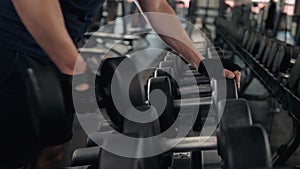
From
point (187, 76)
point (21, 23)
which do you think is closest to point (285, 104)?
point (187, 76)

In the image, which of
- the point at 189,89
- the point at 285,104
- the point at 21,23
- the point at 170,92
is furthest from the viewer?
the point at 285,104

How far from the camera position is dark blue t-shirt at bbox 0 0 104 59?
0.81 metres

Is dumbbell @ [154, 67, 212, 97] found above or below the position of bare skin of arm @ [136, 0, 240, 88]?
below

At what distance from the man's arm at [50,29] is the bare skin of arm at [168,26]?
508 millimetres

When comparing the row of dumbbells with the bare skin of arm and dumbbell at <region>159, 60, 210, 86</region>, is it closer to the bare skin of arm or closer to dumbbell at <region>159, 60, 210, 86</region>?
dumbbell at <region>159, 60, 210, 86</region>

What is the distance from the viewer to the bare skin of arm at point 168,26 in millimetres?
1106

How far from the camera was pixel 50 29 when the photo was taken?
613 mm

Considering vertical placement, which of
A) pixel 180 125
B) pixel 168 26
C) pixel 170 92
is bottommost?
pixel 180 125

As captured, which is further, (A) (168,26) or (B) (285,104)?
(B) (285,104)

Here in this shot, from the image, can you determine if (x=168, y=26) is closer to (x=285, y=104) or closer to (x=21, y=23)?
(x=21, y=23)

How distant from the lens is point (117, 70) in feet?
2.27

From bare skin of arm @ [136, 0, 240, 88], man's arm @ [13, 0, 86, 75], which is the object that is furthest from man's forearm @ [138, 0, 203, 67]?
man's arm @ [13, 0, 86, 75]

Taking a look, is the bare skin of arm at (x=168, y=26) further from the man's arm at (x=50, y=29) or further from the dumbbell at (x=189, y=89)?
the man's arm at (x=50, y=29)

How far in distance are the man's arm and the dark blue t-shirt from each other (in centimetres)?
18
